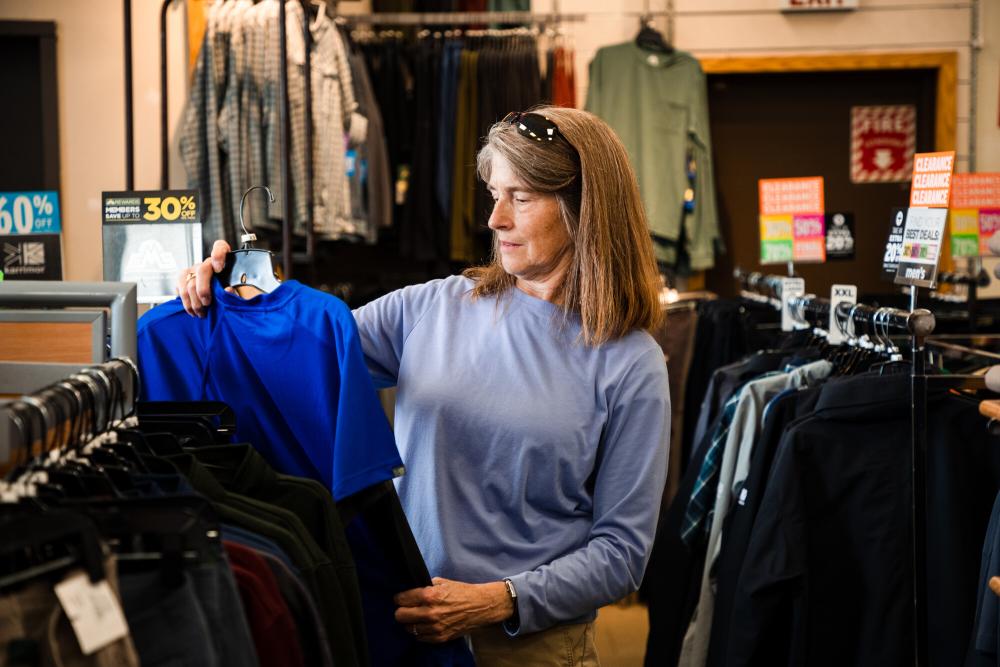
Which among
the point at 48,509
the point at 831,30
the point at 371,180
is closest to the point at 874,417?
the point at 48,509

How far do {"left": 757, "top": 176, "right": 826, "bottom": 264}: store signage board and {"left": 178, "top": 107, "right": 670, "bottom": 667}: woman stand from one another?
1.65 m

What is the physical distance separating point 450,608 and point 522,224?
1.99 ft

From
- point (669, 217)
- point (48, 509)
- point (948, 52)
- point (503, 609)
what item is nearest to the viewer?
point (48, 509)

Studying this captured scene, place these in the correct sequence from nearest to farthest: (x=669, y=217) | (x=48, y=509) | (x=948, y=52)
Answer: (x=48, y=509) → (x=669, y=217) → (x=948, y=52)

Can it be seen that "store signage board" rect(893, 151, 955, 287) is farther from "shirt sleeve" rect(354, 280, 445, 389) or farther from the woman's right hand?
the woman's right hand

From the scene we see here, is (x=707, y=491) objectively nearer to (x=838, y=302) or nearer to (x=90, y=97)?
(x=838, y=302)

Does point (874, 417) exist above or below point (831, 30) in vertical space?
below

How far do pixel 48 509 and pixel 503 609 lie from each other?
2.75 ft

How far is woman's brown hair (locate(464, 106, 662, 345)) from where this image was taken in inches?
67.1

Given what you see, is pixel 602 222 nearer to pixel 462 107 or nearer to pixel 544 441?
pixel 544 441

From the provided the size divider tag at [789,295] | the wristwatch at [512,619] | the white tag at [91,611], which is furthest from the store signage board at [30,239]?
the size divider tag at [789,295]

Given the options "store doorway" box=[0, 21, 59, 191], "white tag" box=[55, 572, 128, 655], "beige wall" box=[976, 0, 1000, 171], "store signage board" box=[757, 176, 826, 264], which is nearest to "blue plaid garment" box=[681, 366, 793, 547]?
"store signage board" box=[757, 176, 826, 264]

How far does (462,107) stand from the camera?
508cm

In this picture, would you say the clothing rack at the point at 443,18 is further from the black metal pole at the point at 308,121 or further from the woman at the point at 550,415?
the woman at the point at 550,415
